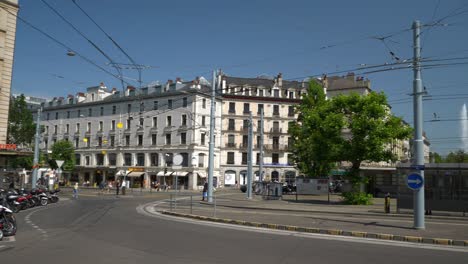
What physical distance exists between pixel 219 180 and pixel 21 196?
46839 mm

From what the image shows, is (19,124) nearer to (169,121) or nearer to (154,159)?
(154,159)

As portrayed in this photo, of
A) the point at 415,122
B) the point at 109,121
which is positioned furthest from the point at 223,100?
the point at 415,122

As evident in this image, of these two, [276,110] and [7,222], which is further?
[276,110]

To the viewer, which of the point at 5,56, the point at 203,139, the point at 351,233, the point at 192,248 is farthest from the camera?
the point at 203,139

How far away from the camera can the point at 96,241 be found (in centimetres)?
1307

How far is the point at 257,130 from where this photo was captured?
241ft

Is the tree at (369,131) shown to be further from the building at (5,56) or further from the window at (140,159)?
the window at (140,159)

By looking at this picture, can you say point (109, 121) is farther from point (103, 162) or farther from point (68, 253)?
point (68, 253)

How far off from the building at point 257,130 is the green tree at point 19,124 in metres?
29.5

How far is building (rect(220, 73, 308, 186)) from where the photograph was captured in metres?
73.0

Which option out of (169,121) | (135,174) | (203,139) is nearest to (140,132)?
(169,121)

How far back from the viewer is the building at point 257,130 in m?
73.0

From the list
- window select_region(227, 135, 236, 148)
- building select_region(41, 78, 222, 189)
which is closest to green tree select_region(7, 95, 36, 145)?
building select_region(41, 78, 222, 189)

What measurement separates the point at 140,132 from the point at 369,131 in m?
46.5
